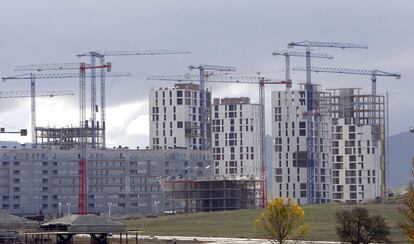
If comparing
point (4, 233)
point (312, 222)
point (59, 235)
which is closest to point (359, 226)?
point (59, 235)

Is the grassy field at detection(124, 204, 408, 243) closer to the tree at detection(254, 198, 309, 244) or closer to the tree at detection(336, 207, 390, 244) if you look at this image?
the tree at detection(336, 207, 390, 244)

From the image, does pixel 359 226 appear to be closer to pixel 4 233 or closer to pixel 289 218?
pixel 289 218

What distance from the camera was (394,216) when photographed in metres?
144

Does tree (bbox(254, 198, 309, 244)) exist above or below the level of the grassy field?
above

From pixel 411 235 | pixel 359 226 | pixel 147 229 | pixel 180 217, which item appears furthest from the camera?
pixel 180 217

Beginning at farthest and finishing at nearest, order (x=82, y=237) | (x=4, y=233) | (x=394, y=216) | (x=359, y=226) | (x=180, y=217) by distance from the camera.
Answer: (x=180, y=217) → (x=394, y=216) → (x=82, y=237) → (x=4, y=233) → (x=359, y=226)

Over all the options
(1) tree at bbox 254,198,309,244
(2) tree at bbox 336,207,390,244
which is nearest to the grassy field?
(2) tree at bbox 336,207,390,244

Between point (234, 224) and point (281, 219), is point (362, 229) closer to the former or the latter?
point (281, 219)

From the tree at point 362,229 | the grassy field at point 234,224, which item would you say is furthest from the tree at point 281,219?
the grassy field at point 234,224

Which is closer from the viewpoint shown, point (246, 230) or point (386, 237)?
point (386, 237)

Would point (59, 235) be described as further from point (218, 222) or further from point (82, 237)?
point (218, 222)

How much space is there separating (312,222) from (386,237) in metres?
39.4

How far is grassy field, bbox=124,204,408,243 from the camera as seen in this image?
13288 cm

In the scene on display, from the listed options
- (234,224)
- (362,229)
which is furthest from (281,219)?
(234,224)
